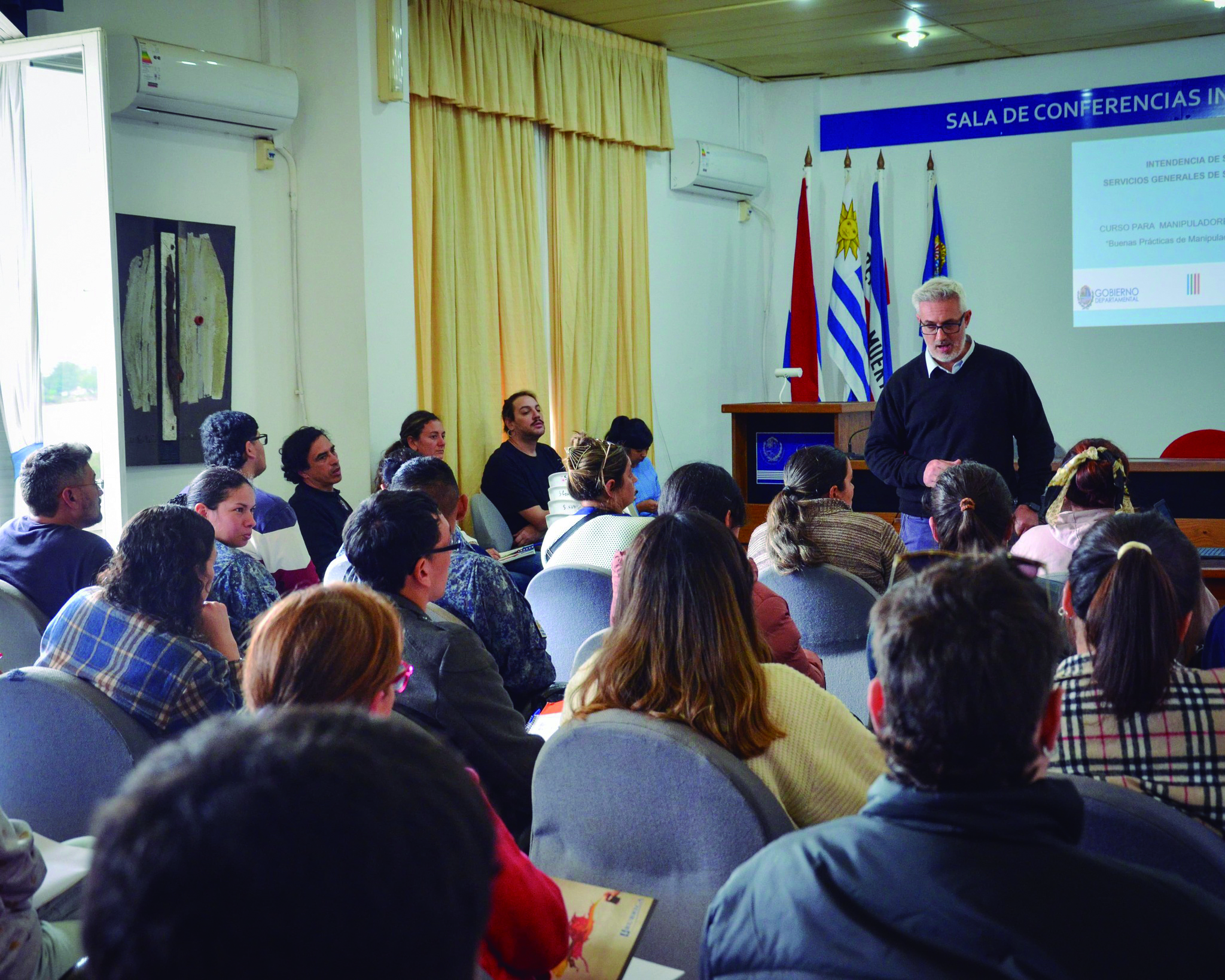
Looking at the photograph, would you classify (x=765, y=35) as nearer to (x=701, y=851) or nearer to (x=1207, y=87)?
(x=1207, y=87)

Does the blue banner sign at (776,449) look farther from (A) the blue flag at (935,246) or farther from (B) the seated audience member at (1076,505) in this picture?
(B) the seated audience member at (1076,505)

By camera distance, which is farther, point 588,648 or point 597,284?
point 597,284

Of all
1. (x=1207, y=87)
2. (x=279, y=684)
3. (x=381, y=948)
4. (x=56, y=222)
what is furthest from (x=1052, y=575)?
(x=1207, y=87)

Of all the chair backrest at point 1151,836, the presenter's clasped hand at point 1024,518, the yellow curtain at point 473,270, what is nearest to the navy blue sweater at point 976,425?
the presenter's clasped hand at point 1024,518

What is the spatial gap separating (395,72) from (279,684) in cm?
445

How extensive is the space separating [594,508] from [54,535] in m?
1.60

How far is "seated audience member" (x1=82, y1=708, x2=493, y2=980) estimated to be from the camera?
1.61ft

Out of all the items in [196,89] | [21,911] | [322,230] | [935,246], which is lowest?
[21,911]

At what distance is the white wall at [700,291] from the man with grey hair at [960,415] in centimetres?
358

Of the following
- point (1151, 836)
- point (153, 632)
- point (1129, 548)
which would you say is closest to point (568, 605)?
point (153, 632)

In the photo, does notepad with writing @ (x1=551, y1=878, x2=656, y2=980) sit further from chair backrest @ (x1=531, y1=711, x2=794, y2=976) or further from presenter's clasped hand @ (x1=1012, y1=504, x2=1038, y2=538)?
presenter's clasped hand @ (x1=1012, y1=504, x2=1038, y2=538)

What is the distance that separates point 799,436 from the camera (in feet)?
21.1

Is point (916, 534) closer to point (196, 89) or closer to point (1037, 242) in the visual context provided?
point (196, 89)

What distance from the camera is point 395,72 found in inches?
209
